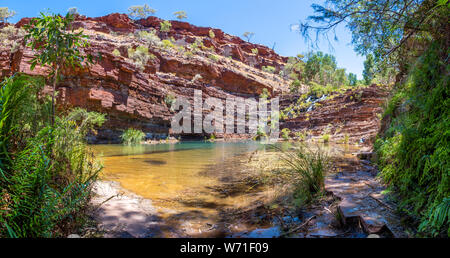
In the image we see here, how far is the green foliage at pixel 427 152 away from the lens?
1653 mm

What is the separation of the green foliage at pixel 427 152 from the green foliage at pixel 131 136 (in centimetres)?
2114

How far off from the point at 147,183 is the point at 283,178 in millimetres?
2730

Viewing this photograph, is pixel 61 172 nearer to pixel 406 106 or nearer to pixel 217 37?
pixel 406 106

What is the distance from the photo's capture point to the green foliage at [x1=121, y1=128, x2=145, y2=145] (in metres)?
20.9

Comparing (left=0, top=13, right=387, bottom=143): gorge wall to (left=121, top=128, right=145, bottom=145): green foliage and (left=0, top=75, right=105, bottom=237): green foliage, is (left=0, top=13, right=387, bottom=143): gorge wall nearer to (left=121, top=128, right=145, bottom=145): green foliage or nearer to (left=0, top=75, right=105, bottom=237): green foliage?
(left=121, top=128, right=145, bottom=145): green foliage

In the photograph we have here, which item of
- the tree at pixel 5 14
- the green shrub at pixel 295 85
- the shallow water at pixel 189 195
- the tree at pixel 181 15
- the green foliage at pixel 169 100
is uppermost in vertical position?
the tree at pixel 181 15

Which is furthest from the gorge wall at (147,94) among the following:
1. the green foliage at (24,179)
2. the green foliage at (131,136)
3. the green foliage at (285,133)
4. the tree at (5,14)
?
the tree at (5,14)

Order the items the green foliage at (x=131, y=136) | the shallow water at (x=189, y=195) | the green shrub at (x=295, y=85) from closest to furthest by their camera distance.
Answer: the shallow water at (x=189, y=195) < the green foliage at (x=131, y=136) < the green shrub at (x=295, y=85)

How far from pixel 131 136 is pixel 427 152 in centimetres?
2233

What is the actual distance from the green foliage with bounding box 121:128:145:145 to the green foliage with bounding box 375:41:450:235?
21.1 m

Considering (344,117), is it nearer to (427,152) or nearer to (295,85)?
(295,85)

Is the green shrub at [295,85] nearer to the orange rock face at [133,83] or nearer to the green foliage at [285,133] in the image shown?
the orange rock face at [133,83]

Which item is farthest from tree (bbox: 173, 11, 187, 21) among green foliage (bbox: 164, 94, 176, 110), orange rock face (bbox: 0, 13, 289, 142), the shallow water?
the shallow water
